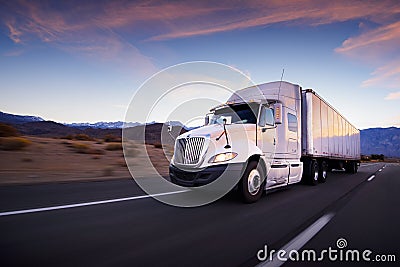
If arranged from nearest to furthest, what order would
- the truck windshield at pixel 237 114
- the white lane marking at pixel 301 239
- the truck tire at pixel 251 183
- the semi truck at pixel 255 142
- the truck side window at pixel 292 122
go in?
the white lane marking at pixel 301 239
the semi truck at pixel 255 142
the truck tire at pixel 251 183
the truck windshield at pixel 237 114
the truck side window at pixel 292 122

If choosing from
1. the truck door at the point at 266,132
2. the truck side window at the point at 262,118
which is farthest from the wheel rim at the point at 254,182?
the truck side window at the point at 262,118

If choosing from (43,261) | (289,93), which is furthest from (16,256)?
(289,93)

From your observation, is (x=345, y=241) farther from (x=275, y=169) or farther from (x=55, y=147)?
(x=55, y=147)

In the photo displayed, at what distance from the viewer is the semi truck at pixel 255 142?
238 inches

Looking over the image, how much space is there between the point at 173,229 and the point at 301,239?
2003 millimetres

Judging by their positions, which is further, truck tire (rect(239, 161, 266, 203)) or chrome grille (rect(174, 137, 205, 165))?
truck tire (rect(239, 161, 266, 203))

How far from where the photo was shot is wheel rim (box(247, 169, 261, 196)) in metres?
6.43

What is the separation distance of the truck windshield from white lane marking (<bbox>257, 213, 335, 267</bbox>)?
292 centimetres

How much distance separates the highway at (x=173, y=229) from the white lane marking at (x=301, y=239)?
14mm

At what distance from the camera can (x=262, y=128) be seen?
6965 millimetres

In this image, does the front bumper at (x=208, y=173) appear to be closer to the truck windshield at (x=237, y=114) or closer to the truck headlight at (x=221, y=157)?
the truck headlight at (x=221, y=157)

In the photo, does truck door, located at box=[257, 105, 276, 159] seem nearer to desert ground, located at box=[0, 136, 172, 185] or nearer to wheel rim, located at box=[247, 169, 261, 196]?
wheel rim, located at box=[247, 169, 261, 196]

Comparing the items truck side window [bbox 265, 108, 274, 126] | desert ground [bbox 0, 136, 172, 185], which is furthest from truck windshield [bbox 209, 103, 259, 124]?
desert ground [bbox 0, 136, 172, 185]

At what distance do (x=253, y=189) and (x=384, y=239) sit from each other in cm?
293
